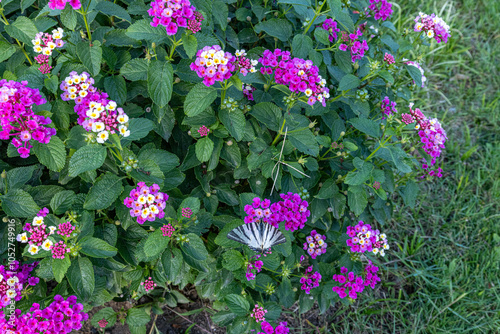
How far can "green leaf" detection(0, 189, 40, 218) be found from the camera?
6.41 ft

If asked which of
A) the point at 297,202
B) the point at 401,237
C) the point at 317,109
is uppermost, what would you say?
the point at 317,109

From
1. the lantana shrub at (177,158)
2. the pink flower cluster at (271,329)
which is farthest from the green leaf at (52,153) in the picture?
the pink flower cluster at (271,329)

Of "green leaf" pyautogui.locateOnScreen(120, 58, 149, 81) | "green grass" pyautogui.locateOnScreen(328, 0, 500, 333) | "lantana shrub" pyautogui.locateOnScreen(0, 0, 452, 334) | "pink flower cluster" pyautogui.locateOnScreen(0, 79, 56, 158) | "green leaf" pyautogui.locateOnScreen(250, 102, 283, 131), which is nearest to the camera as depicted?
"pink flower cluster" pyautogui.locateOnScreen(0, 79, 56, 158)

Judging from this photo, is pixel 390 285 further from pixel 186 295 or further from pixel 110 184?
pixel 110 184

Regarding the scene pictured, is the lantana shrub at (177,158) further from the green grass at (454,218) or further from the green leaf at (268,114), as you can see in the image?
the green grass at (454,218)

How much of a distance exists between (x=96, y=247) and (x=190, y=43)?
44.5 inches

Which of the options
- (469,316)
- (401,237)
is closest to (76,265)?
(401,237)

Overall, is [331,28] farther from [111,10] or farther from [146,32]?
[111,10]

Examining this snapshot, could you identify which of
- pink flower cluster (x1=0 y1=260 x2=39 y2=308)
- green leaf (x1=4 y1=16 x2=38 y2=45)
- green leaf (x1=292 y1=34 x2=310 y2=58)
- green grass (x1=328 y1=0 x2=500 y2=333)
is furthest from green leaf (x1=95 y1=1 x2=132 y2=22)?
green grass (x1=328 y1=0 x2=500 y2=333)

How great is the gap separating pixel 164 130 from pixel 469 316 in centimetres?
285

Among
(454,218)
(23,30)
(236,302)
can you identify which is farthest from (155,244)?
(454,218)

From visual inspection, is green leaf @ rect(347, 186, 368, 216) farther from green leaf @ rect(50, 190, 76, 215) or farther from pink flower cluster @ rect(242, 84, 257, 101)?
green leaf @ rect(50, 190, 76, 215)

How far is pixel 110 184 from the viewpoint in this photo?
1962 mm

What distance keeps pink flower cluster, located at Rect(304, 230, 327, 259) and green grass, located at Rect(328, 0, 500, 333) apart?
83cm
